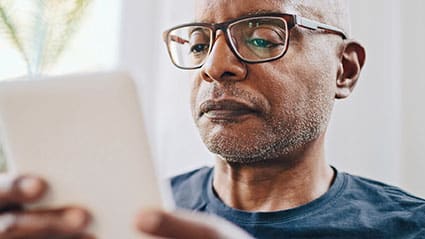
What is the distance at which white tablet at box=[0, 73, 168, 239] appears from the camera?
54cm

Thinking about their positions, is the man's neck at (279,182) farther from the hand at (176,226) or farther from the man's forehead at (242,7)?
the hand at (176,226)

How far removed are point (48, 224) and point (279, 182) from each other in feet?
1.92

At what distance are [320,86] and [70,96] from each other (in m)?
0.60

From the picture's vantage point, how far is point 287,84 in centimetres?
96

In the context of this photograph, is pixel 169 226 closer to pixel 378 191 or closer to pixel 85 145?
pixel 85 145

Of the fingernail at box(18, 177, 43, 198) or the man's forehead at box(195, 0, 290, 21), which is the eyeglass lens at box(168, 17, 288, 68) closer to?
the man's forehead at box(195, 0, 290, 21)

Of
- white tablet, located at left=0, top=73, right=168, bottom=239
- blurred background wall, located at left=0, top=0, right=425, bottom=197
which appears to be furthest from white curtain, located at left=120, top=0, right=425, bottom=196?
white tablet, located at left=0, top=73, right=168, bottom=239

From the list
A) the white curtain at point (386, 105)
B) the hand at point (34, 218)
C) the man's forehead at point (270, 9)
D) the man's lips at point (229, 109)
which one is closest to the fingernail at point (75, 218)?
the hand at point (34, 218)

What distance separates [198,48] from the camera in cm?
106

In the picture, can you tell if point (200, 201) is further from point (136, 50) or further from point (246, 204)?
point (136, 50)

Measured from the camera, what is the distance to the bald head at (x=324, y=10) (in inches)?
39.5

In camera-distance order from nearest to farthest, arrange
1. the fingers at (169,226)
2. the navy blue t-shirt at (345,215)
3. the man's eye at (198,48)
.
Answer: the fingers at (169,226) → the navy blue t-shirt at (345,215) → the man's eye at (198,48)

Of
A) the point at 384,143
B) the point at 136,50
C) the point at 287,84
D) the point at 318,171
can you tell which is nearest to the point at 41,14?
the point at 136,50

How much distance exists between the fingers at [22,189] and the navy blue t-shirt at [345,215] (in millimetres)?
504
